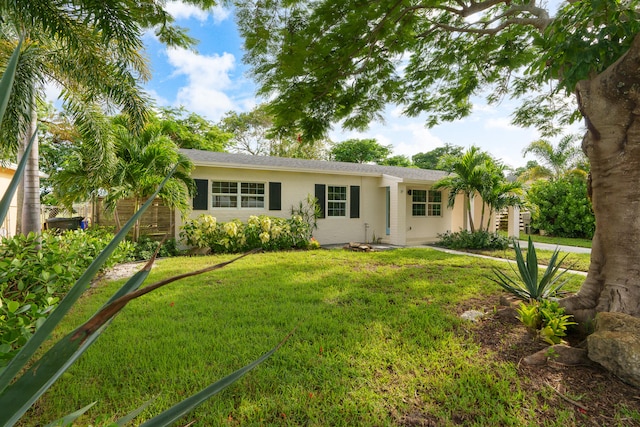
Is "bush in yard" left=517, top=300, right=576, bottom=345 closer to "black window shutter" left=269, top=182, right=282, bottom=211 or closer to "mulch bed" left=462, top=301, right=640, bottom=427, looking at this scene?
"mulch bed" left=462, top=301, right=640, bottom=427

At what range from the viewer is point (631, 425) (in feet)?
6.66

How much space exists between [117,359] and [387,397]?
247 centimetres

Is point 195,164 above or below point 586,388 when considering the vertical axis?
above

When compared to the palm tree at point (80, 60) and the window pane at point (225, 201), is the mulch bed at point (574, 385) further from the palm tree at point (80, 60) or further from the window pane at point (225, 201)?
the window pane at point (225, 201)

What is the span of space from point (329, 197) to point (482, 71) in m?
6.66

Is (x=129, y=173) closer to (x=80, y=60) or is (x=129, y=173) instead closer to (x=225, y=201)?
(x=80, y=60)

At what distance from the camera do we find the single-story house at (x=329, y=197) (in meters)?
10.2

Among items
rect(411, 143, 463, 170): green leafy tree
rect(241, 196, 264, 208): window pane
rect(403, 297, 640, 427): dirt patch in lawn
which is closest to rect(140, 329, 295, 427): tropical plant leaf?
rect(403, 297, 640, 427): dirt patch in lawn

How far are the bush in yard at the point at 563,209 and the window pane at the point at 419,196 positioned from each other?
4117 millimetres

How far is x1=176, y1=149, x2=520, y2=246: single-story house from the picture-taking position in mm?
10234

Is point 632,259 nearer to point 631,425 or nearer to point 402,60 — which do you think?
point 631,425

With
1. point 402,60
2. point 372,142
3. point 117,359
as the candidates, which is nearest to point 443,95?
point 402,60

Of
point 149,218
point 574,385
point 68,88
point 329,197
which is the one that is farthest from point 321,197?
point 574,385

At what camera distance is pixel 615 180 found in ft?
10.5
